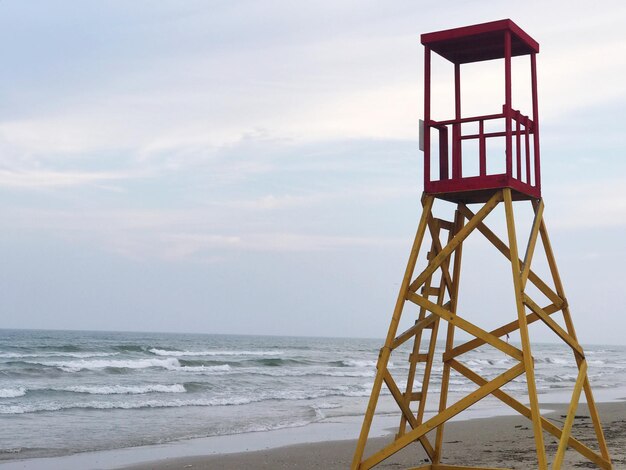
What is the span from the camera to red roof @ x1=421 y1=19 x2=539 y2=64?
8.45 metres

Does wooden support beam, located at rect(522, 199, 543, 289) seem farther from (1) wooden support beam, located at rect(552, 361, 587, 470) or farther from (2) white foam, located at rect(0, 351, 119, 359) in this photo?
(2) white foam, located at rect(0, 351, 119, 359)

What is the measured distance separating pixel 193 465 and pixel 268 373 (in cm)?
2594

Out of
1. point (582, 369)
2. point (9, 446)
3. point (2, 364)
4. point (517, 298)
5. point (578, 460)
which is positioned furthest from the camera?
point (2, 364)

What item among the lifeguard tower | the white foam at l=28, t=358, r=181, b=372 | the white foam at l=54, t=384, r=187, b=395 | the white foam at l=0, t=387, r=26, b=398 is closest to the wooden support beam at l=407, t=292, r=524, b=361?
the lifeguard tower

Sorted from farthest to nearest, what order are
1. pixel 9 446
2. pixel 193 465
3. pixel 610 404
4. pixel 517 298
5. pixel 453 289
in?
pixel 610 404 < pixel 9 446 < pixel 193 465 < pixel 453 289 < pixel 517 298

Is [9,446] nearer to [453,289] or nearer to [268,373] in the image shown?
[453,289]

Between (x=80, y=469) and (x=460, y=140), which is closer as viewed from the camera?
(x=460, y=140)

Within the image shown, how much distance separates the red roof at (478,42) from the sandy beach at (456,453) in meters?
5.34

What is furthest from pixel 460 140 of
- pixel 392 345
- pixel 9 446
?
pixel 9 446

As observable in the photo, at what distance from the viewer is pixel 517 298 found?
7.78 meters

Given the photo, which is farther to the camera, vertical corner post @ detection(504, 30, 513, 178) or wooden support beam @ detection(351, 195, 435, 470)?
vertical corner post @ detection(504, 30, 513, 178)

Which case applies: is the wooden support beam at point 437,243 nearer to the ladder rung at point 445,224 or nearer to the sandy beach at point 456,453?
the ladder rung at point 445,224

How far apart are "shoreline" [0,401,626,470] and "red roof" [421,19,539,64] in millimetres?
5359

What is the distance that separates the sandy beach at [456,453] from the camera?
12.2 meters
